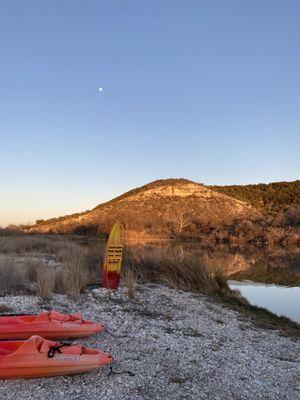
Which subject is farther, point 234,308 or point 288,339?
point 234,308

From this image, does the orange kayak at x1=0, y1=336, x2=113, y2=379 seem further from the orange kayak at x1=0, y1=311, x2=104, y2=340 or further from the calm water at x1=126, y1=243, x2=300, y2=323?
the calm water at x1=126, y1=243, x2=300, y2=323

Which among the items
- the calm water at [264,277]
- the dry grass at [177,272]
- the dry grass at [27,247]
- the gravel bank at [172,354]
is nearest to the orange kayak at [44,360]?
the gravel bank at [172,354]

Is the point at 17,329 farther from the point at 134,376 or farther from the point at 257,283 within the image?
the point at 257,283

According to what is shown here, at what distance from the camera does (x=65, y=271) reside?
10.9m

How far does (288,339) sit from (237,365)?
2.48m

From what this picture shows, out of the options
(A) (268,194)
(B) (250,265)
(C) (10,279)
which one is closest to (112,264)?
(C) (10,279)

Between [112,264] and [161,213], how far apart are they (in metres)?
47.7

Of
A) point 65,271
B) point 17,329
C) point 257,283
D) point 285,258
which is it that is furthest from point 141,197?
point 17,329

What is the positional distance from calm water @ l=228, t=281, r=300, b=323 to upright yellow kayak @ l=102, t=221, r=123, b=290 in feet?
13.4

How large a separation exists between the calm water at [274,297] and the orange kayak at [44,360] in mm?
6741

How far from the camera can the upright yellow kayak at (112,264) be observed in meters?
10.5

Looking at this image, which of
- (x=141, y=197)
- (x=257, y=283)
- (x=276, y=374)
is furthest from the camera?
(x=141, y=197)

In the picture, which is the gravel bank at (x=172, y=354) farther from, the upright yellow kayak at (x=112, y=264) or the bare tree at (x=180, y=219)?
the bare tree at (x=180, y=219)

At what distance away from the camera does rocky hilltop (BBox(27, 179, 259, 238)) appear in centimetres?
4647
